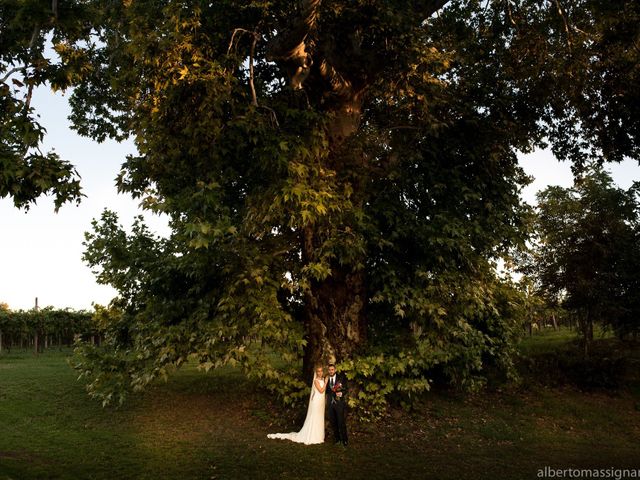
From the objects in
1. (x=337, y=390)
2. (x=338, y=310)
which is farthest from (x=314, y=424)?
(x=338, y=310)

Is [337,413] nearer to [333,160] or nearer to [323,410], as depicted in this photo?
[323,410]

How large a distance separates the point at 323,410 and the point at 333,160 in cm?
627

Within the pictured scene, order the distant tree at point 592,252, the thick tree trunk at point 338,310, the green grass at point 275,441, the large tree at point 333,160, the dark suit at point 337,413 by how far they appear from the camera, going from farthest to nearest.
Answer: the distant tree at point 592,252 < the thick tree trunk at point 338,310 < the dark suit at point 337,413 < the large tree at point 333,160 < the green grass at point 275,441

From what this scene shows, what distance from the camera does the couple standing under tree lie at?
12.2m

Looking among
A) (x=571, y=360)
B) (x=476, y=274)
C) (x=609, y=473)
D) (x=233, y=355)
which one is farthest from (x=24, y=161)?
(x=571, y=360)

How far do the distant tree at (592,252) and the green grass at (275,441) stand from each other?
3.61 meters

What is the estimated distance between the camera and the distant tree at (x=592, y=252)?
2044cm

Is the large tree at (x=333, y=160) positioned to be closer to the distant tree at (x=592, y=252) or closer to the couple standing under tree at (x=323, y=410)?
the couple standing under tree at (x=323, y=410)

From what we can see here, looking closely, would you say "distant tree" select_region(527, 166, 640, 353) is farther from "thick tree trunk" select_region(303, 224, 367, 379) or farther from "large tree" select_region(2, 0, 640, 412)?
"thick tree trunk" select_region(303, 224, 367, 379)

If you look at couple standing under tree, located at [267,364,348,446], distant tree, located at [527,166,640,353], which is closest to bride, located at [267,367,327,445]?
couple standing under tree, located at [267,364,348,446]

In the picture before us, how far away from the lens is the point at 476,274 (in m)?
13.5

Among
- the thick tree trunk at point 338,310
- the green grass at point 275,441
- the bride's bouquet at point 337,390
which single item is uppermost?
the thick tree trunk at point 338,310

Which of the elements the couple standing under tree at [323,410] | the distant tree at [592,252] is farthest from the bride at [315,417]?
the distant tree at [592,252]

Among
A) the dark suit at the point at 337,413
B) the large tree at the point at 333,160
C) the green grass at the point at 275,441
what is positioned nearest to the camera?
the green grass at the point at 275,441
